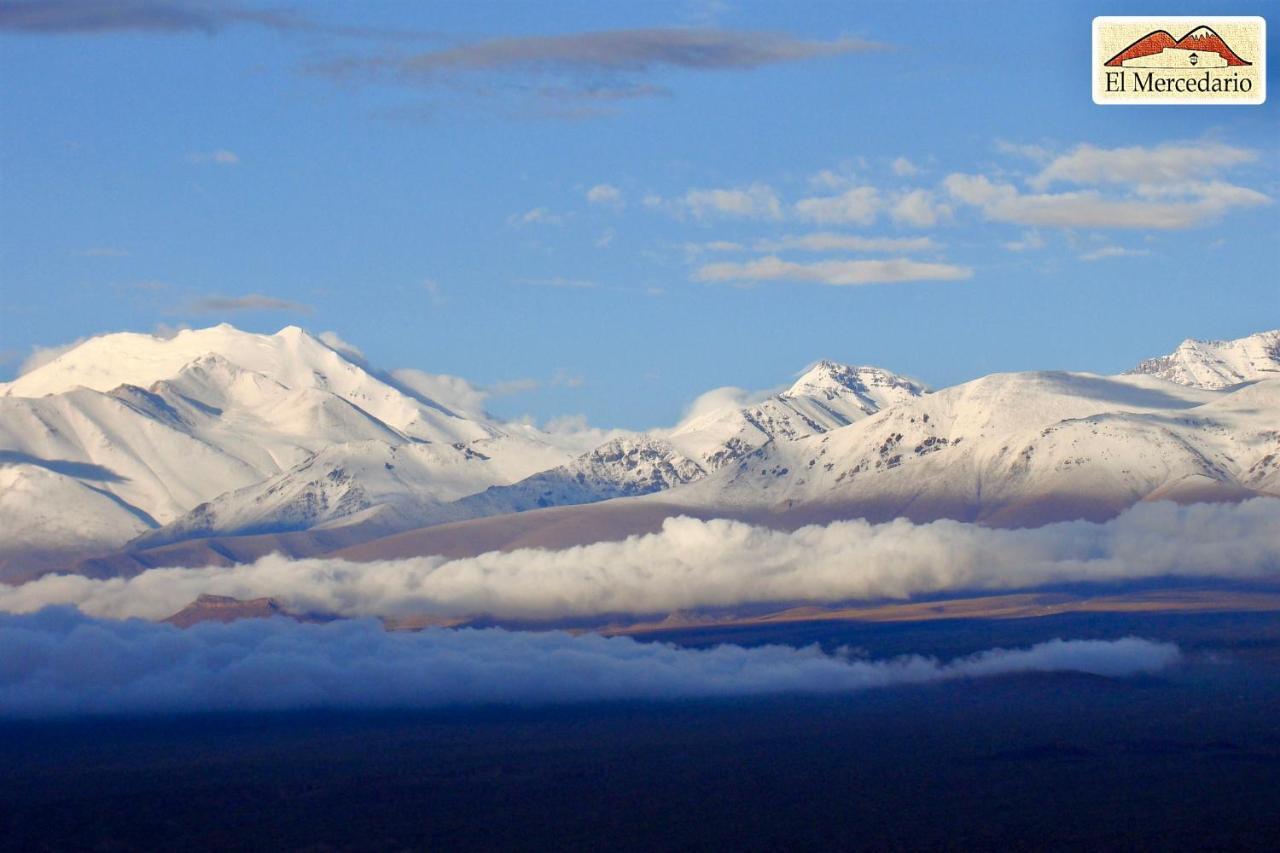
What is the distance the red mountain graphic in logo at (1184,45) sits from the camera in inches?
5758

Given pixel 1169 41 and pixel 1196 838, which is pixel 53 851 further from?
pixel 1169 41

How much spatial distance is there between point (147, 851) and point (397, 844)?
2052 cm

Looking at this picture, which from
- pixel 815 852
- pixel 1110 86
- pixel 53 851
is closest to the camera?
pixel 1110 86

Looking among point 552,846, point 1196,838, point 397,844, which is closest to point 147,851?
point 397,844

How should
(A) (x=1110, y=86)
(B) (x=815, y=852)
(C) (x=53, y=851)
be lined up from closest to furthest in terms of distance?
(A) (x=1110, y=86)
(B) (x=815, y=852)
(C) (x=53, y=851)

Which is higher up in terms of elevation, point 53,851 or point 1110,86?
point 1110,86

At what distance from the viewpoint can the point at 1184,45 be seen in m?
149

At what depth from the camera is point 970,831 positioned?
196750 mm

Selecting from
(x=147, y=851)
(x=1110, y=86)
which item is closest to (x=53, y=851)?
(x=147, y=851)

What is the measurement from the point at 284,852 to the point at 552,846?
867 inches

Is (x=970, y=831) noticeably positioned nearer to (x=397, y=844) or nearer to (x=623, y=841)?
(x=623, y=841)

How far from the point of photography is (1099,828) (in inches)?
7756

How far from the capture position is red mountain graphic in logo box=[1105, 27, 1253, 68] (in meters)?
146

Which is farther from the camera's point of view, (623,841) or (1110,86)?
(623,841)
